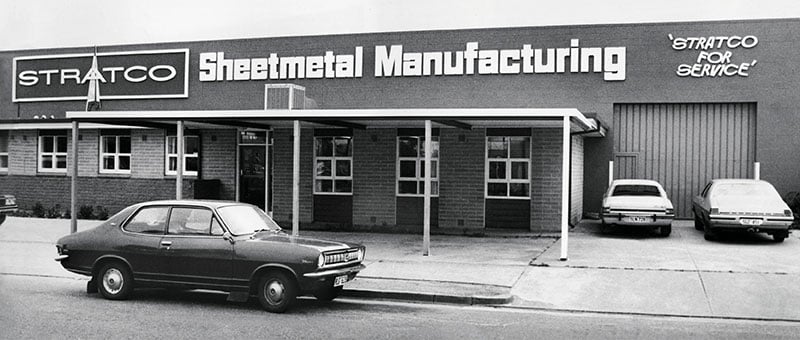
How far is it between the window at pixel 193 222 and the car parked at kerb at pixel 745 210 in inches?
448

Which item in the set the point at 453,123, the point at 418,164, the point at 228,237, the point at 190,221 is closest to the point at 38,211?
the point at 418,164

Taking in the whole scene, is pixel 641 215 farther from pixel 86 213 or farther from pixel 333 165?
pixel 86 213

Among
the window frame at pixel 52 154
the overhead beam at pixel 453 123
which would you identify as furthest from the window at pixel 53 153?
the overhead beam at pixel 453 123

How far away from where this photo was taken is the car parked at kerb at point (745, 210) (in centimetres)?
1658

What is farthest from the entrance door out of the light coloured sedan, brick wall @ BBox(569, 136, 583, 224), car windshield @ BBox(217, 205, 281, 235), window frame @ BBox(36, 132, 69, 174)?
car windshield @ BBox(217, 205, 281, 235)

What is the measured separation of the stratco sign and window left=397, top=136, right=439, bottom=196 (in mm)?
9289

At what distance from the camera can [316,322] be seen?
29.9ft

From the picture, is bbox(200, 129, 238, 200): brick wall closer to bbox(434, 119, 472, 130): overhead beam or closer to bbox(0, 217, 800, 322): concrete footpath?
bbox(0, 217, 800, 322): concrete footpath

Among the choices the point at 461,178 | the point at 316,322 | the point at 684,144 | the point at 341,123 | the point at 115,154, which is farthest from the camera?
the point at 115,154

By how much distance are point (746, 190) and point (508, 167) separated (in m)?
5.56

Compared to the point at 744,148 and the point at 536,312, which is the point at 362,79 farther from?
the point at 536,312

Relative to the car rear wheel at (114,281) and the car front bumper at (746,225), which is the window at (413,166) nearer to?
the car front bumper at (746,225)

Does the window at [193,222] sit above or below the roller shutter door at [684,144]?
below

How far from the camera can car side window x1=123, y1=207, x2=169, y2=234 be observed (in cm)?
1055
